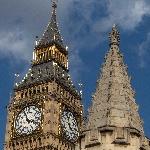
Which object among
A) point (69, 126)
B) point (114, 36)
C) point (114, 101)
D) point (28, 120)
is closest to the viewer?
point (114, 101)

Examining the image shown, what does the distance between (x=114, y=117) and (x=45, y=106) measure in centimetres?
5434

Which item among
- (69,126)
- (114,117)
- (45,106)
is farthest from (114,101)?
(69,126)

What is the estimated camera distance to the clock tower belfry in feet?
202

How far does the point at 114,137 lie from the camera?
888cm

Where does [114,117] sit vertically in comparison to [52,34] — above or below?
below

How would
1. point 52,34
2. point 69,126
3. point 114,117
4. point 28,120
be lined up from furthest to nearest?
point 52,34 → point 69,126 → point 28,120 → point 114,117

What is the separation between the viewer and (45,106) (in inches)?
2484

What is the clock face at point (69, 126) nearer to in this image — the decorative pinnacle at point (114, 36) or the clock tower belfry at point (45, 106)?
the clock tower belfry at point (45, 106)

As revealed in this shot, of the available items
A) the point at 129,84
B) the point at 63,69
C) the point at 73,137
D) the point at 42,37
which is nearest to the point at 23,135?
the point at 73,137

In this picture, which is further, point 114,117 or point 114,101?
point 114,101

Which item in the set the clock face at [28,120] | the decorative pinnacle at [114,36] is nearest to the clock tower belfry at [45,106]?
the clock face at [28,120]

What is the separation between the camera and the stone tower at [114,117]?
29.1 ft

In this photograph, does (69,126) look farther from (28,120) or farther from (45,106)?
(28,120)

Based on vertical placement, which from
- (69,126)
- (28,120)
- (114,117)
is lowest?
(114,117)
